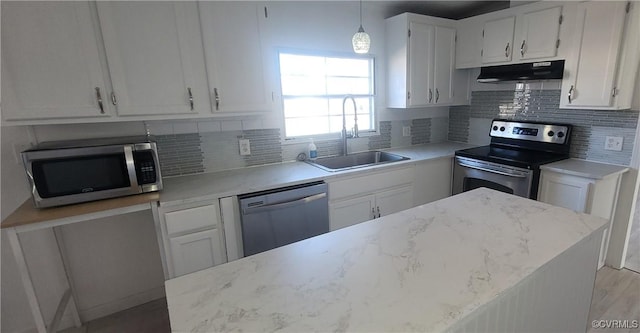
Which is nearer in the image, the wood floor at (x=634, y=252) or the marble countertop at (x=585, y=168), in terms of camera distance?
the marble countertop at (x=585, y=168)

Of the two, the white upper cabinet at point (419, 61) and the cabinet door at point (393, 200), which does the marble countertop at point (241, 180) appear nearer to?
the cabinet door at point (393, 200)

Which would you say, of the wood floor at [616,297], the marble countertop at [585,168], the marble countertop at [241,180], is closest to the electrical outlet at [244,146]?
the marble countertop at [241,180]

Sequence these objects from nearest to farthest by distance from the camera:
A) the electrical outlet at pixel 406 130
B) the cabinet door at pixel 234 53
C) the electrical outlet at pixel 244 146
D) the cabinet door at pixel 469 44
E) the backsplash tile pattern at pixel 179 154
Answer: the cabinet door at pixel 234 53
the backsplash tile pattern at pixel 179 154
the electrical outlet at pixel 244 146
the cabinet door at pixel 469 44
the electrical outlet at pixel 406 130

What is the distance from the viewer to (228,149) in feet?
8.21

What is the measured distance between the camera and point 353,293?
2.85 ft

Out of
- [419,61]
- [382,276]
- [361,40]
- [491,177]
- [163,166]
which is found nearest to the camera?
[382,276]

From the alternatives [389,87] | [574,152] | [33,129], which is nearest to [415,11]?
[389,87]

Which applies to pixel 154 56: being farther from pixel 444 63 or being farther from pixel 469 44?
pixel 469 44

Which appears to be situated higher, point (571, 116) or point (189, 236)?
point (571, 116)

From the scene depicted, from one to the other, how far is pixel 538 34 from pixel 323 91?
5.98 ft

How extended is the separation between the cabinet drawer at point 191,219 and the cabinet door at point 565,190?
250 centimetres

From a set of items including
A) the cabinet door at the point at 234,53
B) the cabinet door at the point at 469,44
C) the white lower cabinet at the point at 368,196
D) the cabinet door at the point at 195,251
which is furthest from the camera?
the cabinet door at the point at 469,44

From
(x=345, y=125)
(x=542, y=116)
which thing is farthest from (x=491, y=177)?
(x=345, y=125)

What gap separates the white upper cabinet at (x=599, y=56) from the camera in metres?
2.07
